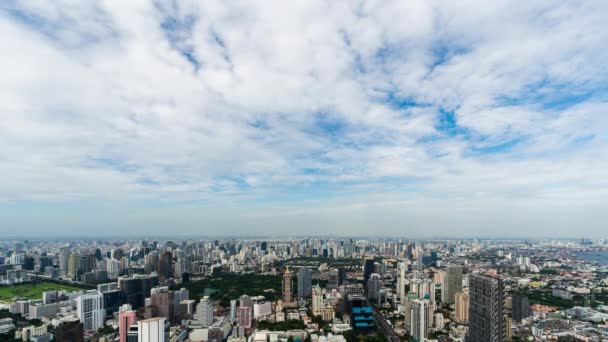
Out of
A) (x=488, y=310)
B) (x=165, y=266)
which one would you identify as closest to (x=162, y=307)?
(x=165, y=266)

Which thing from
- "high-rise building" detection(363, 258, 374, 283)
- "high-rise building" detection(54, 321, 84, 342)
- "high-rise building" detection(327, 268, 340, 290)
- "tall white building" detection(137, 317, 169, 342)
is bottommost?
"high-rise building" detection(327, 268, 340, 290)

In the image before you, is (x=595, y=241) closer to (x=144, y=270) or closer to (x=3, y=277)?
(x=144, y=270)

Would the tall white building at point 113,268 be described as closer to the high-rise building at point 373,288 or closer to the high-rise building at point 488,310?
the high-rise building at point 373,288

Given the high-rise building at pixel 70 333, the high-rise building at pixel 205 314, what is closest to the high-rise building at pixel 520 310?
the high-rise building at pixel 205 314

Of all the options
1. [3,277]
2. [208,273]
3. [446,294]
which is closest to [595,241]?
[446,294]

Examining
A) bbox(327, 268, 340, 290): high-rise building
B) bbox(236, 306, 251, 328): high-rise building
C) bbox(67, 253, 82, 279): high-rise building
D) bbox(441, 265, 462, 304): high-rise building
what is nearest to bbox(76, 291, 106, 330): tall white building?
bbox(236, 306, 251, 328): high-rise building

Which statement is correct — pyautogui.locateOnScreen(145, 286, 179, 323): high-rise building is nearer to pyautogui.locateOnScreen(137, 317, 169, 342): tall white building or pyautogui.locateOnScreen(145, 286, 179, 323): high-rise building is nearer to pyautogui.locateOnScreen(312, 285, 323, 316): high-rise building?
pyautogui.locateOnScreen(312, 285, 323, 316): high-rise building
